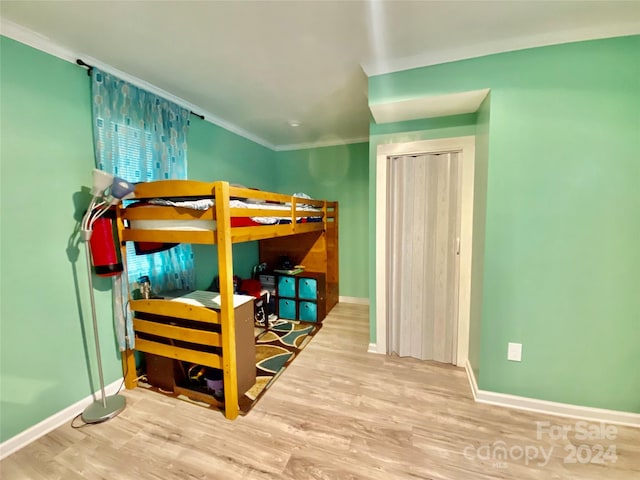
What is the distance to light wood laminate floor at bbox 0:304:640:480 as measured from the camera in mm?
1247

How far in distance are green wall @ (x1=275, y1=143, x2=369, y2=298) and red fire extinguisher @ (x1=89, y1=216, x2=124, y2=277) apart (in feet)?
8.60

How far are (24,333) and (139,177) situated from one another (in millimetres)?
1190

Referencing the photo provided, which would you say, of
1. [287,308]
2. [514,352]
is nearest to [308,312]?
[287,308]

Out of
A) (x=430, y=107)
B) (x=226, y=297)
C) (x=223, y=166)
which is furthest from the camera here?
(x=223, y=166)

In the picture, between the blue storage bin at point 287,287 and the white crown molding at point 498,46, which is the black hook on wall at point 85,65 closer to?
the white crown molding at point 498,46

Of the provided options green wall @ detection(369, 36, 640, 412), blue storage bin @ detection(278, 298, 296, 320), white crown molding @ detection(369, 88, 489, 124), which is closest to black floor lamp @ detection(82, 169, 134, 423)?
blue storage bin @ detection(278, 298, 296, 320)

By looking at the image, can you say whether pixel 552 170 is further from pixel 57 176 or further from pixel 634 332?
pixel 57 176

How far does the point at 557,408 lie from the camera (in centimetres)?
159

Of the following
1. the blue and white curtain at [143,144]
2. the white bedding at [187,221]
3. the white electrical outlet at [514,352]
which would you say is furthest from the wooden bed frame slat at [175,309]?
the white electrical outlet at [514,352]

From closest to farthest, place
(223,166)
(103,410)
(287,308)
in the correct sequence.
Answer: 1. (103,410)
2. (223,166)
3. (287,308)

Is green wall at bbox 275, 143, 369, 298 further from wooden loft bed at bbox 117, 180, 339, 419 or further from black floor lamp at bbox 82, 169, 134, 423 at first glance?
black floor lamp at bbox 82, 169, 134, 423

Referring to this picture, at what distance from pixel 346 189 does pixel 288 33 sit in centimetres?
233

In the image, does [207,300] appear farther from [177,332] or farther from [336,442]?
[336,442]

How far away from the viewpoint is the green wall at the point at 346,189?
3609mm
